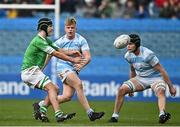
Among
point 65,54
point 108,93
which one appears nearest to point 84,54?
point 65,54

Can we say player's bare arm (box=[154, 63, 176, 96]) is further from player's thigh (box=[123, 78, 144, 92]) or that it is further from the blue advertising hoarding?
the blue advertising hoarding

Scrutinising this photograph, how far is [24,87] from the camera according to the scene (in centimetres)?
2778

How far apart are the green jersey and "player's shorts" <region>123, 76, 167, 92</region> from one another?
1.78 metres

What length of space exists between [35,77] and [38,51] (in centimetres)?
55

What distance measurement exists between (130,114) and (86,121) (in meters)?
3.08

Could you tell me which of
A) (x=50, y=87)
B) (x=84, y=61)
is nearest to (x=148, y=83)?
(x=84, y=61)

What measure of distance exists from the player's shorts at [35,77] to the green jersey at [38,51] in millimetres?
105

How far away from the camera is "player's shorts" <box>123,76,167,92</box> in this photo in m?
18.3

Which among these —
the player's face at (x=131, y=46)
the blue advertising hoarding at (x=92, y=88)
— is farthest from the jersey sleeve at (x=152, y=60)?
the blue advertising hoarding at (x=92, y=88)

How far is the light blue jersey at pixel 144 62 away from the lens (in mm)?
18116

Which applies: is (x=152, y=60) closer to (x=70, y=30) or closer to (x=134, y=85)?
(x=134, y=85)

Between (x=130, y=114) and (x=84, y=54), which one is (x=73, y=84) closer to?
(x=84, y=54)

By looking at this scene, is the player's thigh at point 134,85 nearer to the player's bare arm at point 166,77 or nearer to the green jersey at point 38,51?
the player's bare arm at point 166,77

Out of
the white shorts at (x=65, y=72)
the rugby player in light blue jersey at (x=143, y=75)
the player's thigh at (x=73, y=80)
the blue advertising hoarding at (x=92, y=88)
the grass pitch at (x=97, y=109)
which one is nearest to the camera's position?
the grass pitch at (x=97, y=109)
